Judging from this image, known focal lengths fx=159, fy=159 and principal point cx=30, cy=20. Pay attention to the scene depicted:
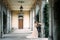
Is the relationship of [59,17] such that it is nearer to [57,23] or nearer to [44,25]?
[57,23]

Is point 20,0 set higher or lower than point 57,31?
higher

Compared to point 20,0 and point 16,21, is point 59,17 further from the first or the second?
point 16,21

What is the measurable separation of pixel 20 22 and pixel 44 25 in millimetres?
18428

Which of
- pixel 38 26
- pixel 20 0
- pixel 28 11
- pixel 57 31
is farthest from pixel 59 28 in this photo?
pixel 28 11

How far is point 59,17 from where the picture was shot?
21.8 ft

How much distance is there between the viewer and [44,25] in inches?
500

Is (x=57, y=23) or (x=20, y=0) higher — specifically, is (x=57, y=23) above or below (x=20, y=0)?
below

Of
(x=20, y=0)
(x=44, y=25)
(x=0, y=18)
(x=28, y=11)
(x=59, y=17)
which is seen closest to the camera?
(x=59, y=17)

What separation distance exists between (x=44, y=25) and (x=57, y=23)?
234 inches

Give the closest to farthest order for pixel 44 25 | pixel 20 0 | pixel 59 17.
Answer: pixel 59 17 → pixel 44 25 → pixel 20 0

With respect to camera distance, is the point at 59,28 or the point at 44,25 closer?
the point at 59,28

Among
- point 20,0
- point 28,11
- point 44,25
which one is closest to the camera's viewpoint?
point 44,25

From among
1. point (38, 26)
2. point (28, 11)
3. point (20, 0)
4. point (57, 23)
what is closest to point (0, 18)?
point (38, 26)

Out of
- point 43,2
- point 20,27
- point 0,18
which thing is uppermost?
point 43,2
